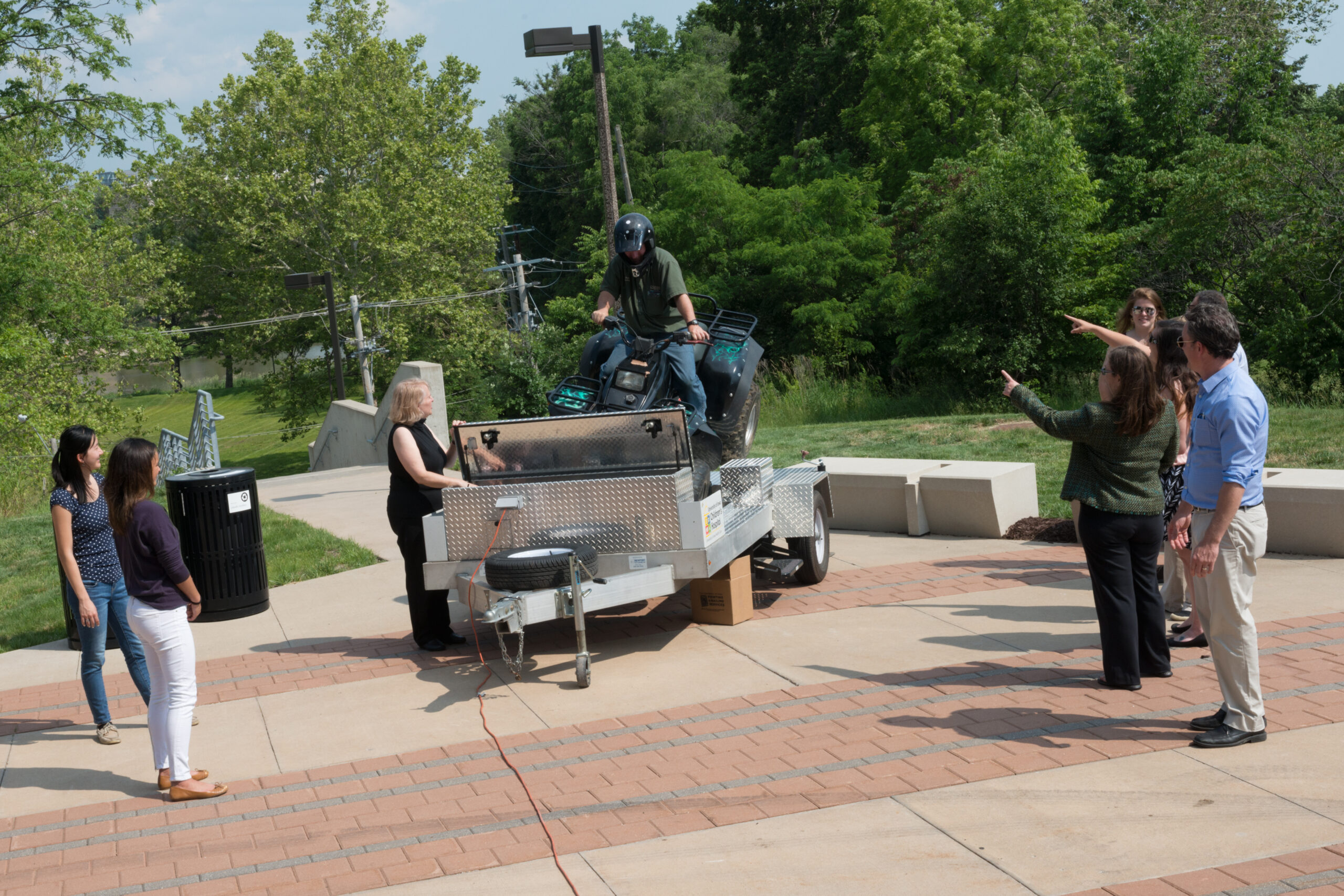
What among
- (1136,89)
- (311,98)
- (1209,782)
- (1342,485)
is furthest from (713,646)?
(311,98)

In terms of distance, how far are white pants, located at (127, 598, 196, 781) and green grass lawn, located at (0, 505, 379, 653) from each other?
14.5 feet

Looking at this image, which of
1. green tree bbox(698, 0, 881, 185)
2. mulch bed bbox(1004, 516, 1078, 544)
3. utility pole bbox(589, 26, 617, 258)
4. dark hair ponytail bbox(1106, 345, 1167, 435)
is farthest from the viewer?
green tree bbox(698, 0, 881, 185)

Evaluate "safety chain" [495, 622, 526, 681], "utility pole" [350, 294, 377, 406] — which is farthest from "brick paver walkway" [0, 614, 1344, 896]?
"utility pole" [350, 294, 377, 406]

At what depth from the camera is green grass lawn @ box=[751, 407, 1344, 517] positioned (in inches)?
488

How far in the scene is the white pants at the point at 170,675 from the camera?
5.17 meters

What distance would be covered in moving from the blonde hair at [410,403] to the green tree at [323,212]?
1381 inches

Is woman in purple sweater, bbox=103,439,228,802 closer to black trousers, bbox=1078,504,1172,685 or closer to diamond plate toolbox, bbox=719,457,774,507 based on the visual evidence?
diamond plate toolbox, bbox=719,457,774,507

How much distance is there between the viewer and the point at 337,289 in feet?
146

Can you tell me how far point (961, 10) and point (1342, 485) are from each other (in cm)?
3573

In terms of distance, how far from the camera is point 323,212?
44281 mm

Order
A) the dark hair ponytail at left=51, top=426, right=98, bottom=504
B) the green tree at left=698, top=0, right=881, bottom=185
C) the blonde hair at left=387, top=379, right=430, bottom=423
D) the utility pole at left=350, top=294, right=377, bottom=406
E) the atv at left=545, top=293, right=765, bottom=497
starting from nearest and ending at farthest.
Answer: the dark hair ponytail at left=51, top=426, right=98, bottom=504, the blonde hair at left=387, top=379, right=430, bottom=423, the atv at left=545, top=293, right=765, bottom=497, the utility pole at left=350, top=294, right=377, bottom=406, the green tree at left=698, top=0, right=881, bottom=185

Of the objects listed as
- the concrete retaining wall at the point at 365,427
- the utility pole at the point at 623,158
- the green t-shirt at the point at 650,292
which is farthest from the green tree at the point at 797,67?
the green t-shirt at the point at 650,292

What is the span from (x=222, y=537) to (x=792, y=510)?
429 cm

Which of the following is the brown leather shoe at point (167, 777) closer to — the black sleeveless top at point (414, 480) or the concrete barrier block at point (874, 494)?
the black sleeveless top at point (414, 480)
